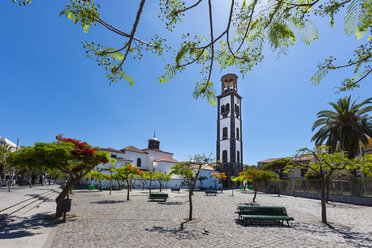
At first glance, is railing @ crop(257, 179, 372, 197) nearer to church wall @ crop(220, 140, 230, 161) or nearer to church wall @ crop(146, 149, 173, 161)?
church wall @ crop(220, 140, 230, 161)

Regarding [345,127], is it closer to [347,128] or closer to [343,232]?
[347,128]

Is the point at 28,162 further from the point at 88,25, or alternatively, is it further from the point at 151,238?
the point at 88,25

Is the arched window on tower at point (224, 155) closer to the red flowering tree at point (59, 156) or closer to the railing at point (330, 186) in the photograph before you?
the railing at point (330, 186)

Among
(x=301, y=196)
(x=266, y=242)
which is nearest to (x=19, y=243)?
(x=266, y=242)

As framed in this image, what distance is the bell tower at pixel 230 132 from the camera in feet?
160

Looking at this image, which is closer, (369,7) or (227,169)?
(369,7)

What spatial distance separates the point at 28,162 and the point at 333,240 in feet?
43.4

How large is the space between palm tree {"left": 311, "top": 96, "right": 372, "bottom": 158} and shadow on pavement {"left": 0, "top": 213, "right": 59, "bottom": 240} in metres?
24.9

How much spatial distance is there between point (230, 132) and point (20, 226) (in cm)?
4569

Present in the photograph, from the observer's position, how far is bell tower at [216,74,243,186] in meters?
48.6

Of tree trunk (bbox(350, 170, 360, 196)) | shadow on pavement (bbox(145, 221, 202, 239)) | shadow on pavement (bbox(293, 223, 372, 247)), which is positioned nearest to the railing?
tree trunk (bbox(350, 170, 360, 196))

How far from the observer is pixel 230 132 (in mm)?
50156

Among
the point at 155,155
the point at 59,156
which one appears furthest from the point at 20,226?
the point at 155,155

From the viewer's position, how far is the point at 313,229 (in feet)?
29.1
